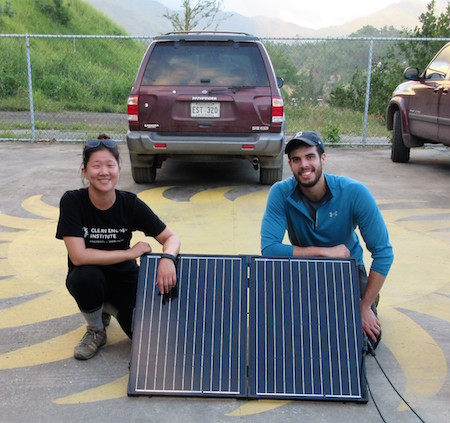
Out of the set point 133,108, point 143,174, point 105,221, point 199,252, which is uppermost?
point 133,108

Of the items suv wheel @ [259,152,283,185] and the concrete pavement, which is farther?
suv wheel @ [259,152,283,185]

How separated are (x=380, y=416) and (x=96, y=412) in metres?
1.47

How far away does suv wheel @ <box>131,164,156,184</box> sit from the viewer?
830cm

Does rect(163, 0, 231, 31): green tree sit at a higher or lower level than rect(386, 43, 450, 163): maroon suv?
higher

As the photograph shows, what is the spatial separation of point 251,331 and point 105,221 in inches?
43.9

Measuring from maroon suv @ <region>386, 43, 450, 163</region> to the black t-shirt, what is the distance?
22.3ft

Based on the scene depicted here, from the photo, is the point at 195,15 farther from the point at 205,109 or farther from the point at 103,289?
the point at 103,289

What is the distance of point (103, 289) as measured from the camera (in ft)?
11.7

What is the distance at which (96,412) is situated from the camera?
3.06 m

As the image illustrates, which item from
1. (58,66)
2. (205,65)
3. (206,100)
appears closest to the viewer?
(206,100)

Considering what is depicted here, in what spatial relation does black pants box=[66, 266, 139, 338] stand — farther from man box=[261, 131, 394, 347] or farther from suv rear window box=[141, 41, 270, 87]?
suv rear window box=[141, 41, 270, 87]

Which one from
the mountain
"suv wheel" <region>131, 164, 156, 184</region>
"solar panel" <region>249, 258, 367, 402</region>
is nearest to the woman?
"solar panel" <region>249, 258, 367, 402</region>

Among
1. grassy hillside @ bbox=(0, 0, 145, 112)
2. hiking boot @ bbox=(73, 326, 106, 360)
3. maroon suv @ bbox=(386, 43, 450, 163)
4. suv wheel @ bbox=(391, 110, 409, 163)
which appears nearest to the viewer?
hiking boot @ bbox=(73, 326, 106, 360)

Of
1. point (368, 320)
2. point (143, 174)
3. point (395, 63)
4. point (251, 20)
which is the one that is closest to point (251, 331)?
point (368, 320)
